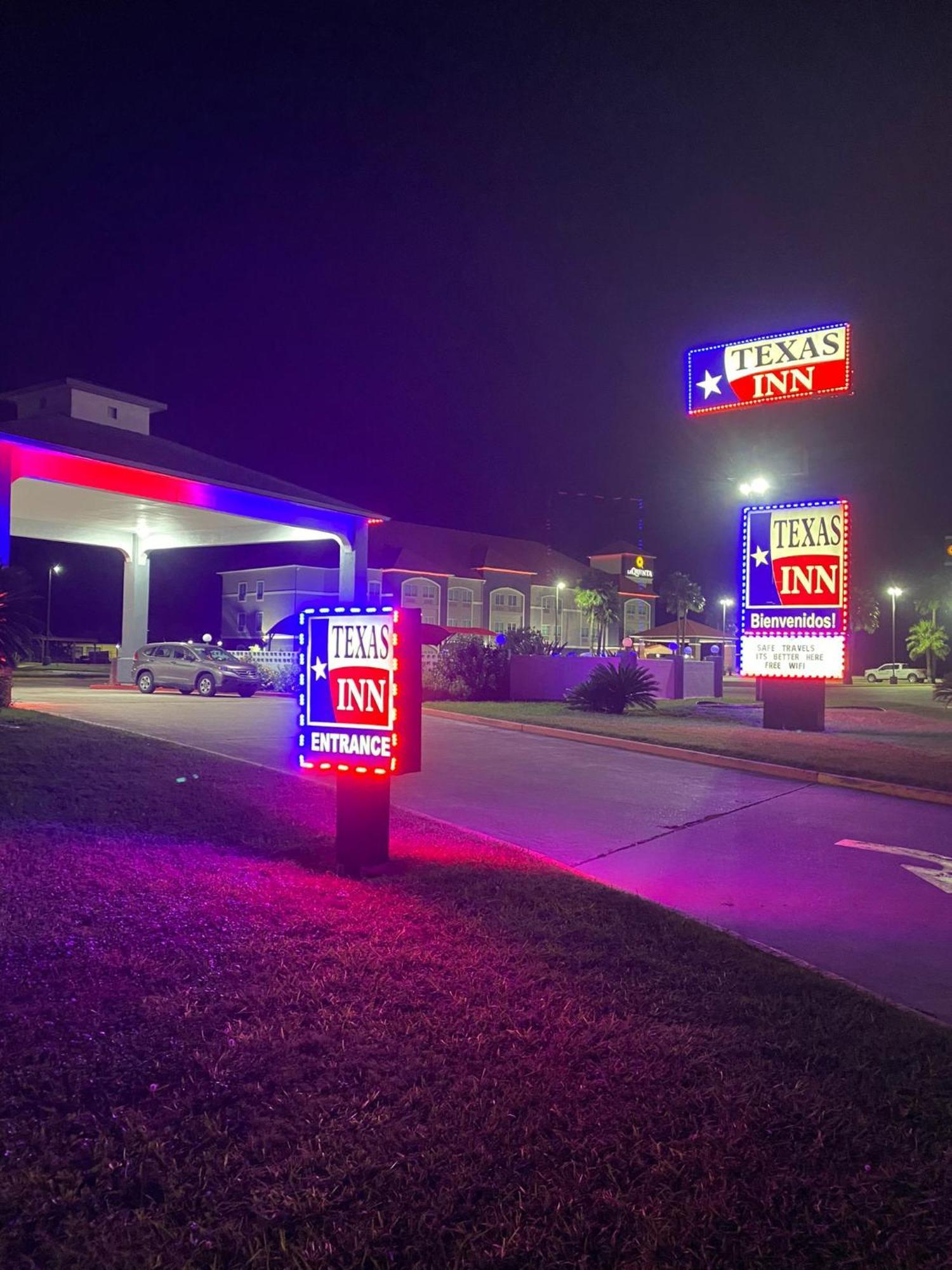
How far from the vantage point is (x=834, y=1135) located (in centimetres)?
346

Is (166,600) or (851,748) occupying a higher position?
(166,600)

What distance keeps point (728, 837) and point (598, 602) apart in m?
73.3

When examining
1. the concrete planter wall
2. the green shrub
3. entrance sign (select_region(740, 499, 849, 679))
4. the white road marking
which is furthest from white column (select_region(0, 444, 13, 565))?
the white road marking

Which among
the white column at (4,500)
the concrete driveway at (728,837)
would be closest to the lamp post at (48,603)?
the white column at (4,500)

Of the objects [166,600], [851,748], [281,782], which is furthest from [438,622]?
[281,782]

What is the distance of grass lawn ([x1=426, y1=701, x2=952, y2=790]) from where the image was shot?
14008 millimetres

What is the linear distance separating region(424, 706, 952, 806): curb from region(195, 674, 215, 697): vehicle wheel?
9917mm

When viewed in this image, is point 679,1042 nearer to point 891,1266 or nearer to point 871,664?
point 891,1266

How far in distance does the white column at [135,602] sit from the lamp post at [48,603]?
16586mm

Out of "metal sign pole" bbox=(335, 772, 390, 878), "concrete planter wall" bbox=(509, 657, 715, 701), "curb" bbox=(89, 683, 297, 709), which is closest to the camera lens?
"metal sign pole" bbox=(335, 772, 390, 878)

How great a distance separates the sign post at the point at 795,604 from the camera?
20.4m

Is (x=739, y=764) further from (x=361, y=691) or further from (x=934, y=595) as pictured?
(x=934, y=595)

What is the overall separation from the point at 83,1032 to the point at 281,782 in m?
6.53

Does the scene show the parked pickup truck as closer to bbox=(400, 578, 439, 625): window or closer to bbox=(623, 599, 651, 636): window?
bbox=(623, 599, 651, 636): window
